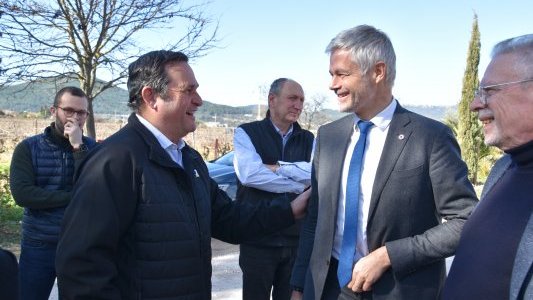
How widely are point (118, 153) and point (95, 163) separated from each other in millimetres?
106

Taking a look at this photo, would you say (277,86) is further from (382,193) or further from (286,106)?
(382,193)

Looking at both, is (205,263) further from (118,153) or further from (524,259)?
(524,259)

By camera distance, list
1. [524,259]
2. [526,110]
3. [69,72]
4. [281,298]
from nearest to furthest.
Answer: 1. [524,259]
2. [526,110]
3. [281,298]
4. [69,72]

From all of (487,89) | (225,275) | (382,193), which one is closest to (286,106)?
(382,193)

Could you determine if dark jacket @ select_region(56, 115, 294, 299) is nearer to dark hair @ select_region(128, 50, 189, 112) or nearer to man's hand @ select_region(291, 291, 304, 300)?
dark hair @ select_region(128, 50, 189, 112)

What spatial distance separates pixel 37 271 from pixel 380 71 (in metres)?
2.84

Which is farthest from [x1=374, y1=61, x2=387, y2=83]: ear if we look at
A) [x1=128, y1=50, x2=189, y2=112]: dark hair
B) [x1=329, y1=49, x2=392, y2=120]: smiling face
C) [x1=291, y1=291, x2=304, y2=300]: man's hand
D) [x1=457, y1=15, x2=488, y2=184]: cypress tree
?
[x1=457, y1=15, x2=488, y2=184]: cypress tree

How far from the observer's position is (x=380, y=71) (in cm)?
246

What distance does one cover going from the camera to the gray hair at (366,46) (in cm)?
242

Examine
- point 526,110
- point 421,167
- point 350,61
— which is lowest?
point 421,167

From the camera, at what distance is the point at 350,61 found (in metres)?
2.44

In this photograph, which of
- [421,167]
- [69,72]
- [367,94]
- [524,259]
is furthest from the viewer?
[69,72]

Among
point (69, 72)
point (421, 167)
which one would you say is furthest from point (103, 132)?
point (421, 167)

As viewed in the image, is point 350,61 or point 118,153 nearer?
point 118,153
